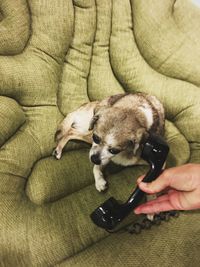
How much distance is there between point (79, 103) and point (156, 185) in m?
0.70

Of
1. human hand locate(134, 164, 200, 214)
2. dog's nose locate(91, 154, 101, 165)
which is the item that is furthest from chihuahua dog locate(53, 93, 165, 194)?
human hand locate(134, 164, 200, 214)

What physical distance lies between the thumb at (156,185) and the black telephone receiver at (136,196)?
4cm

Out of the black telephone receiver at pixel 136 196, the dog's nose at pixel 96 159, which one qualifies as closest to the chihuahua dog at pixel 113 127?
the dog's nose at pixel 96 159

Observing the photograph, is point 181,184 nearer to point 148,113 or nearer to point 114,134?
point 114,134

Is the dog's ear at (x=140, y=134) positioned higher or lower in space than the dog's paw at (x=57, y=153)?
higher

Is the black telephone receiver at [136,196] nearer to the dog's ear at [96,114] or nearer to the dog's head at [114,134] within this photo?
the dog's head at [114,134]

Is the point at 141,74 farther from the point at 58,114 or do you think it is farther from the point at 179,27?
the point at 58,114

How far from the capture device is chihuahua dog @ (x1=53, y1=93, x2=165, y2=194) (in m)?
1.49

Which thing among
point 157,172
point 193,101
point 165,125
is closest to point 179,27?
point 193,101

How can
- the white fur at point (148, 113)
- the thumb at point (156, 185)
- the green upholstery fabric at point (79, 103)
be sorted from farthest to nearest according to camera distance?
the white fur at point (148, 113) → the green upholstery fabric at point (79, 103) → the thumb at point (156, 185)

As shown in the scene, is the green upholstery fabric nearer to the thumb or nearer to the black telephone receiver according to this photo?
the black telephone receiver

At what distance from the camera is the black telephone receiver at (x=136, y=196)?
1219mm

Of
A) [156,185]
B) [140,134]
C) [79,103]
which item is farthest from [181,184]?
[79,103]

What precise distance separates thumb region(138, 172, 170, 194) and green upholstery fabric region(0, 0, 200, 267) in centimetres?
30
